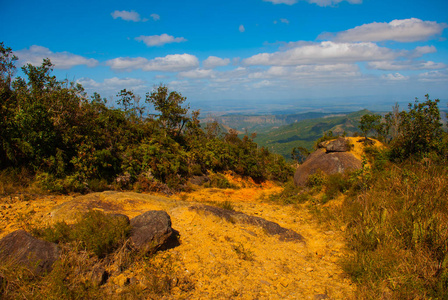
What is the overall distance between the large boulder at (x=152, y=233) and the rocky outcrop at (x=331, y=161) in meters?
9.64

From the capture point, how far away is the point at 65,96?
34.9 feet

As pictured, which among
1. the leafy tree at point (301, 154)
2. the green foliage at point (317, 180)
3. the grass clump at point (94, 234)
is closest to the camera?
the grass clump at point (94, 234)

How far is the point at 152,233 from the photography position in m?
4.80

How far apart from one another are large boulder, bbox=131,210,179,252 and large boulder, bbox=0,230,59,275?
1299 millimetres

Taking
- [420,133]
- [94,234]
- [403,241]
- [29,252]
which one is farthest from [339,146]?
[29,252]

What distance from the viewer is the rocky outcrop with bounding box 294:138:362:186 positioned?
40.3 feet

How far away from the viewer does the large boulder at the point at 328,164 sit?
12.2 meters

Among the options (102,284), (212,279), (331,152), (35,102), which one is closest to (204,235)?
(212,279)

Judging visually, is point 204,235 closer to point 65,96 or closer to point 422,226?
point 422,226

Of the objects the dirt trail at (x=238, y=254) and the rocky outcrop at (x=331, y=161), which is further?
the rocky outcrop at (x=331, y=161)

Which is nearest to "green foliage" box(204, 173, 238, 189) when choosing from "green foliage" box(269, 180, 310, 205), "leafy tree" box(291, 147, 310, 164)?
"green foliage" box(269, 180, 310, 205)

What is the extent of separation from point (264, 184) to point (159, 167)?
9062mm

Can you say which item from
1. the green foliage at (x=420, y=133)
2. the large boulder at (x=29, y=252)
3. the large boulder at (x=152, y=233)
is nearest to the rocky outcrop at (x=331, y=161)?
the green foliage at (x=420, y=133)

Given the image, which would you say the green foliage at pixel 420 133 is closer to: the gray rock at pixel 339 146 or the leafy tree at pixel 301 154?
the gray rock at pixel 339 146
